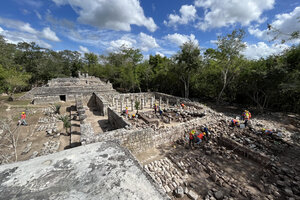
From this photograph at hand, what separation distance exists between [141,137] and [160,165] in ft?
5.34

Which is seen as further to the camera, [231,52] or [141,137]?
[231,52]

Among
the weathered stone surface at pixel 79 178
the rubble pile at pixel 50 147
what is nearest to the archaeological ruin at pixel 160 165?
the weathered stone surface at pixel 79 178

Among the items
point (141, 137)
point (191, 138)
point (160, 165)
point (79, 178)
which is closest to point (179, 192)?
point (160, 165)

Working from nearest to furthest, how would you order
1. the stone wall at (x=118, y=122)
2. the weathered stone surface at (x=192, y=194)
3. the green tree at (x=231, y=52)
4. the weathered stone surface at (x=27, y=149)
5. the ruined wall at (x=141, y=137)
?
the weathered stone surface at (x=192, y=194) < the ruined wall at (x=141, y=137) < the weathered stone surface at (x=27, y=149) < the stone wall at (x=118, y=122) < the green tree at (x=231, y=52)

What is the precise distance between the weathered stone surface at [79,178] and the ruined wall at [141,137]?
10.6 ft

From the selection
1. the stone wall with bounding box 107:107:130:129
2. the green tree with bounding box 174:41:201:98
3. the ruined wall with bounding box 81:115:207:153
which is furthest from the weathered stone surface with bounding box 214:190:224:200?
the green tree with bounding box 174:41:201:98

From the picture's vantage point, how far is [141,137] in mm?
6367

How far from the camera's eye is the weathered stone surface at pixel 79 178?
1.66m

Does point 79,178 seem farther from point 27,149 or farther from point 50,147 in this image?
point 27,149

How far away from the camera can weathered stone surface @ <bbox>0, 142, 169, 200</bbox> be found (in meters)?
1.66

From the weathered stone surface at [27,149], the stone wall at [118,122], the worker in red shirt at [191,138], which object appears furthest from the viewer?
the stone wall at [118,122]

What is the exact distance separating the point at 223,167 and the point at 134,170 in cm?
522

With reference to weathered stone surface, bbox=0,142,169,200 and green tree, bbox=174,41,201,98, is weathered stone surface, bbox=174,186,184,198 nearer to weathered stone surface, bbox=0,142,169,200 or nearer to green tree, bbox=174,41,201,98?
weathered stone surface, bbox=0,142,169,200

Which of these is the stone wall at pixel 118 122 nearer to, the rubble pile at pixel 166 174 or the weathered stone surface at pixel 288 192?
the rubble pile at pixel 166 174
